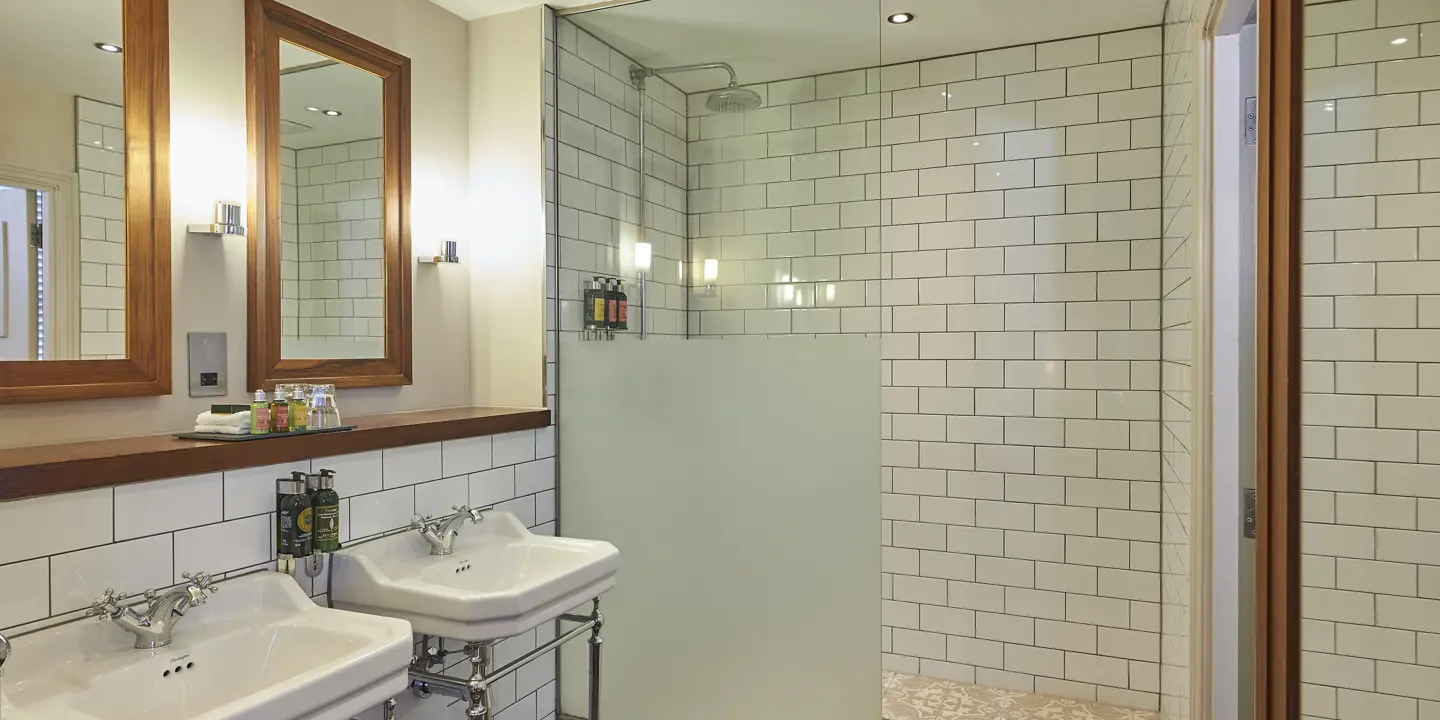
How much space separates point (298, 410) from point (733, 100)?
4.77ft

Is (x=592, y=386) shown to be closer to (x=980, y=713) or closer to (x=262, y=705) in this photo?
(x=262, y=705)

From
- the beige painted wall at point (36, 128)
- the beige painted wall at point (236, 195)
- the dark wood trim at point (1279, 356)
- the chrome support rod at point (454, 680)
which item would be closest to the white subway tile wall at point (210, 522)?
the chrome support rod at point (454, 680)

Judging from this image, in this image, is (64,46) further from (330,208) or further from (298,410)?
(298,410)

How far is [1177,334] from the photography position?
2346 millimetres

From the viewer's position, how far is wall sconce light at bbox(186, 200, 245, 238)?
6.32 feet

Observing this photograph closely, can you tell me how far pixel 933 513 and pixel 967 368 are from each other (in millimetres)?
590

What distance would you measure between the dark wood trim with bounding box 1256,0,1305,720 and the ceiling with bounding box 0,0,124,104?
2178 mm

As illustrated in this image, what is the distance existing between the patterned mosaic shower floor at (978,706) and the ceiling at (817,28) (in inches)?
87.5

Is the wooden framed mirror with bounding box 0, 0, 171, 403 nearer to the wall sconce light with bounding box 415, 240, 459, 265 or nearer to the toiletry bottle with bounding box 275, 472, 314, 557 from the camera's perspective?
the toiletry bottle with bounding box 275, 472, 314, 557

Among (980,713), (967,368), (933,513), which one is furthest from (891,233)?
(980,713)

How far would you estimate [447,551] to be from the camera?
2.19 m

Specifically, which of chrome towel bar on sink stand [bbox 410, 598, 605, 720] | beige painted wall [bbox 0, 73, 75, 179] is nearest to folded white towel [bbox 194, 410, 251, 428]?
beige painted wall [bbox 0, 73, 75, 179]

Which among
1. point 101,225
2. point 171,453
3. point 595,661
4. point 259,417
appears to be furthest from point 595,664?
point 101,225

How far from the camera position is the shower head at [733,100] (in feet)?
7.88
